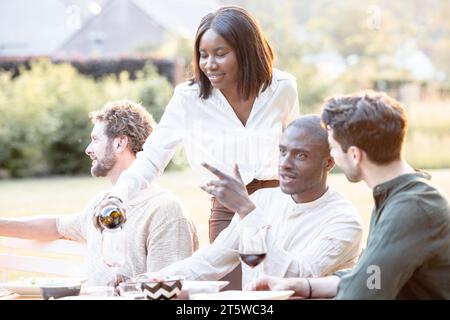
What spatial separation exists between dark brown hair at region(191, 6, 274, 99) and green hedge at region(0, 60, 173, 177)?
1192 centimetres

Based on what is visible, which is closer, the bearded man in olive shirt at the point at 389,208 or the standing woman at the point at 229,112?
the bearded man in olive shirt at the point at 389,208

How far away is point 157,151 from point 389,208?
130 centimetres

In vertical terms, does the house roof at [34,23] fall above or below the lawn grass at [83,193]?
above

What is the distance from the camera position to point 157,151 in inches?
138

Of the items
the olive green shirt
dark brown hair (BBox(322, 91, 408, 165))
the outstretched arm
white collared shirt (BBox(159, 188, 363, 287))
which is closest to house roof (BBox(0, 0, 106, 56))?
white collared shirt (BBox(159, 188, 363, 287))

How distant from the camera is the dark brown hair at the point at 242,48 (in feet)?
11.1

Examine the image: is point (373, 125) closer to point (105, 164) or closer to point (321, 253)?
point (321, 253)

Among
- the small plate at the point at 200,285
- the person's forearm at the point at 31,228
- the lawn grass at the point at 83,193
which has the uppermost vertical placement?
the small plate at the point at 200,285

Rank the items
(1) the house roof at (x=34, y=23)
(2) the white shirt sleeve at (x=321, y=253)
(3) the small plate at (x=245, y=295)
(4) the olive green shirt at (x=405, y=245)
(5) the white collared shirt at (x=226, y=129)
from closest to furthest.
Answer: (4) the olive green shirt at (x=405, y=245) → (3) the small plate at (x=245, y=295) → (2) the white shirt sleeve at (x=321, y=253) → (5) the white collared shirt at (x=226, y=129) → (1) the house roof at (x=34, y=23)

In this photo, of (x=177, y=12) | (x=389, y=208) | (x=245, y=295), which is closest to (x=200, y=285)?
(x=245, y=295)

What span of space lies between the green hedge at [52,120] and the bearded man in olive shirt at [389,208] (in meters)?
13.0

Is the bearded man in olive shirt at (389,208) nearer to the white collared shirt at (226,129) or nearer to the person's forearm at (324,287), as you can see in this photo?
the person's forearm at (324,287)

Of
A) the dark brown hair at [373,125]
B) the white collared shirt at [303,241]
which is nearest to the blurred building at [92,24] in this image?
the white collared shirt at [303,241]

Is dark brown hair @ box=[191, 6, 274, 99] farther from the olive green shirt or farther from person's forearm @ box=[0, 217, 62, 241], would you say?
the olive green shirt
